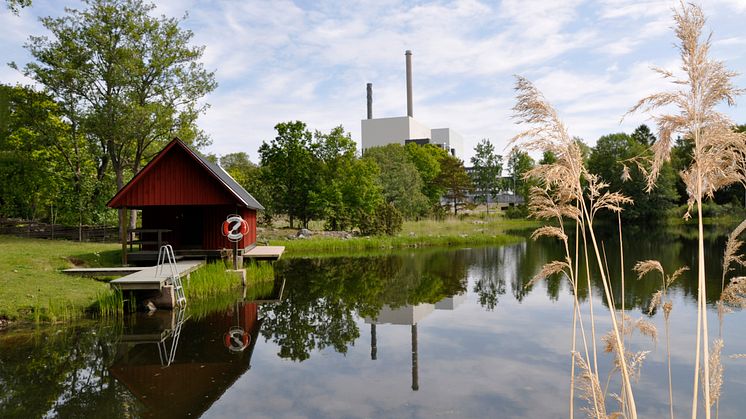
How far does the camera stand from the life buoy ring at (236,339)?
9795mm

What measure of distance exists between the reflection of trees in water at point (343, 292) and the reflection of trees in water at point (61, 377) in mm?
3035

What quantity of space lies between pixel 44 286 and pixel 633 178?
161 ft

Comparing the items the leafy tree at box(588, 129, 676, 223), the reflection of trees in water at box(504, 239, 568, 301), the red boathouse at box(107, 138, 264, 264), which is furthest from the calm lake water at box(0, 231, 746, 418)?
the leafy tree at box(588, 129, 676, 223)

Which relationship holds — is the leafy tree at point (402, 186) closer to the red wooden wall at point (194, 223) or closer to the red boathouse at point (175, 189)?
the red wooden wall at point (194, 223)

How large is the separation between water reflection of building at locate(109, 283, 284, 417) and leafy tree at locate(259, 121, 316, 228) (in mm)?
24995

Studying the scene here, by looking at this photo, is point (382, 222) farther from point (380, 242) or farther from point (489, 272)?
point (489, 272)

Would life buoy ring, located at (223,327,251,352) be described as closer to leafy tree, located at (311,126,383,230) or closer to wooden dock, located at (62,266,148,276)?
wooden dock, located at (62,266,148,276)

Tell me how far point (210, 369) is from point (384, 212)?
91.8 ft

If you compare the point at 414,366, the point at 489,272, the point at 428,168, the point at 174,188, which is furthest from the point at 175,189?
the point at 428,168

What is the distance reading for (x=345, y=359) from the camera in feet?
30.0

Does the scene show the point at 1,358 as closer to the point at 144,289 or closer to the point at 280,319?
the point at 144,289

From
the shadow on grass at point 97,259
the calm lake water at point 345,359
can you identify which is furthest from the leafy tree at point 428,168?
the calm lake water at point 345,359

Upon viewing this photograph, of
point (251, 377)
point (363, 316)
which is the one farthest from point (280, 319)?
point (251, 377)

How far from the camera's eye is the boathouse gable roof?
56.6ft
